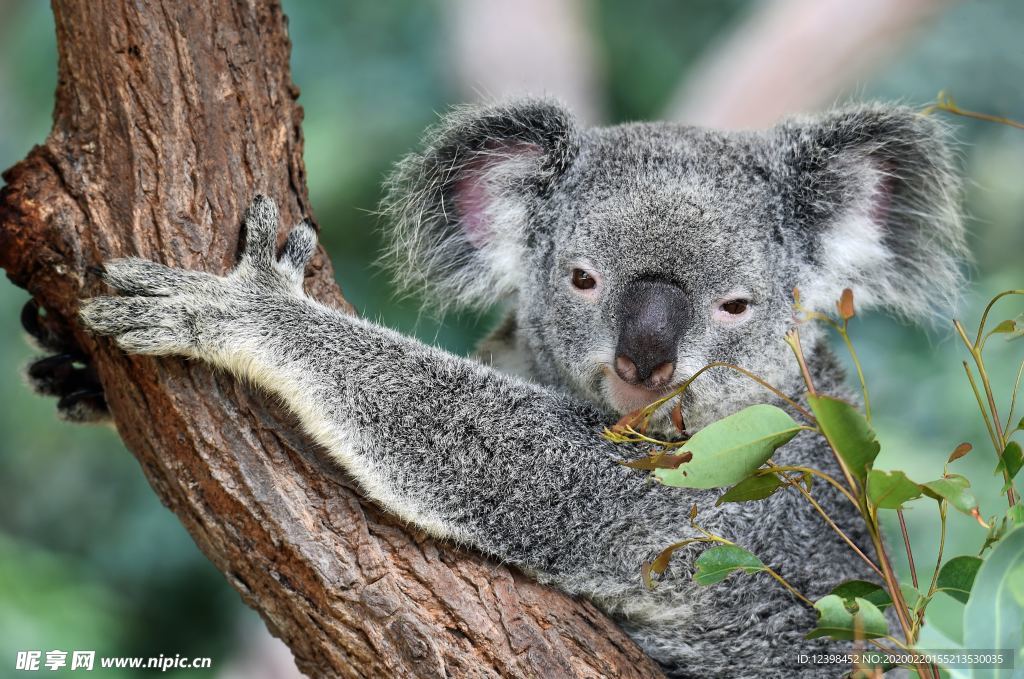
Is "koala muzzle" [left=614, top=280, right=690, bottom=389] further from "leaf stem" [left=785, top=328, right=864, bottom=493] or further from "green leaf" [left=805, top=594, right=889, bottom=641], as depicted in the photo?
"green leaf" [left=805, top=594, right=889, bottom=641]

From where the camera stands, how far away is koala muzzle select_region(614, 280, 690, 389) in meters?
2.11

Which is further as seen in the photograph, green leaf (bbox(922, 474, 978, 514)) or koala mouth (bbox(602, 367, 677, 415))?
koala mouth (bbox(602, 367, 677, 415))

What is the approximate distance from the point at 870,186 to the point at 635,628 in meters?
1.36

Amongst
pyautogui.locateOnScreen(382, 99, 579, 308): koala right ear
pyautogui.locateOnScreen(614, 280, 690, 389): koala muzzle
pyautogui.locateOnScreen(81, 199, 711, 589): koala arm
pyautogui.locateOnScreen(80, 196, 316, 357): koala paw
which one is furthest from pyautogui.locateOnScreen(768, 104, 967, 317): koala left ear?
pyautogui.locateOnScreen(80, 196, 316, 357): koala paw

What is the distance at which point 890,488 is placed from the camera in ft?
4.80

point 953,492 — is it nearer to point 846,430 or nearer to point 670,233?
point 846,430

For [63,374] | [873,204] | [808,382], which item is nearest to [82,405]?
[63,374]

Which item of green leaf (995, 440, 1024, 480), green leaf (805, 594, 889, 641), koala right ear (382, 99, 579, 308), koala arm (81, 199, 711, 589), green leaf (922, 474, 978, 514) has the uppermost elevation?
koala right ear (382, 99, 579, 308)

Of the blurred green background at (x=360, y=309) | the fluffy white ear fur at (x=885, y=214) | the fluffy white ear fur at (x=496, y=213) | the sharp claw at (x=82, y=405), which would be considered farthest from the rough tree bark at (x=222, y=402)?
the blurred green background at (x=360, y=309)

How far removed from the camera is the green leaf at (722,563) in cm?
167

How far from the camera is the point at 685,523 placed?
2.35 m

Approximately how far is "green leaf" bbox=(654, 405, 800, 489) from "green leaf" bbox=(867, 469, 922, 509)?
14 cm

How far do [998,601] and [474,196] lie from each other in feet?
5.90

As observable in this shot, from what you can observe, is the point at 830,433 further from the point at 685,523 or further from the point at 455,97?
the point at 455,97
